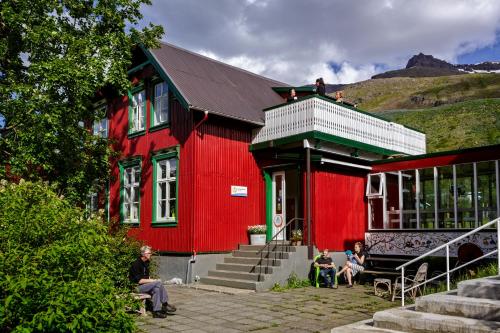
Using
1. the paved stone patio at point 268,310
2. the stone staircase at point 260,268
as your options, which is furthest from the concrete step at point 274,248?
the paved stone patio at point 268,310

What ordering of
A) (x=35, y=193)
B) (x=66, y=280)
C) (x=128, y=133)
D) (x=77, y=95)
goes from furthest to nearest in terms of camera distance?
(x=128, y=133), (x=77, y=95), (x=35, y=193), (x=66, y=280)

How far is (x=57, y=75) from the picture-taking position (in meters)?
12.7

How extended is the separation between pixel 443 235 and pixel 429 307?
6.89 m

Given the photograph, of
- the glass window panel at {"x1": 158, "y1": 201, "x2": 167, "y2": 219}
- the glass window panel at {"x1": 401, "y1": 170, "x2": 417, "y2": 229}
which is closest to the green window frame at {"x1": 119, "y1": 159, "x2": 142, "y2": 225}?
the glass window panel at {"x1": 158, "y1": 201, "x2": 167, "y2": 219}

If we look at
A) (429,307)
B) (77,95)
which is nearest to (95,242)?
(429,307)

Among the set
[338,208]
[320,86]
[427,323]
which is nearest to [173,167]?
[338,208]

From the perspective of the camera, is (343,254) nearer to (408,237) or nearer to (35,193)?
(408,237)

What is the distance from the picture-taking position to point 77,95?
1330 centimetres

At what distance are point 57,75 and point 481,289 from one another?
10.9m

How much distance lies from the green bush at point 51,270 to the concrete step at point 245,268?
6.54 meters

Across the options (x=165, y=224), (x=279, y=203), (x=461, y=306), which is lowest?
(x=461, y=306)

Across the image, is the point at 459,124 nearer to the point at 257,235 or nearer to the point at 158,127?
the point at 257,235

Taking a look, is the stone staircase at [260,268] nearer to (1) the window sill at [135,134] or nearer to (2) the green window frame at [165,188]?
(2) the green window frame at [165,188]

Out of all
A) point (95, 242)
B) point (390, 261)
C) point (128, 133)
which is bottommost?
point (390, 261)
